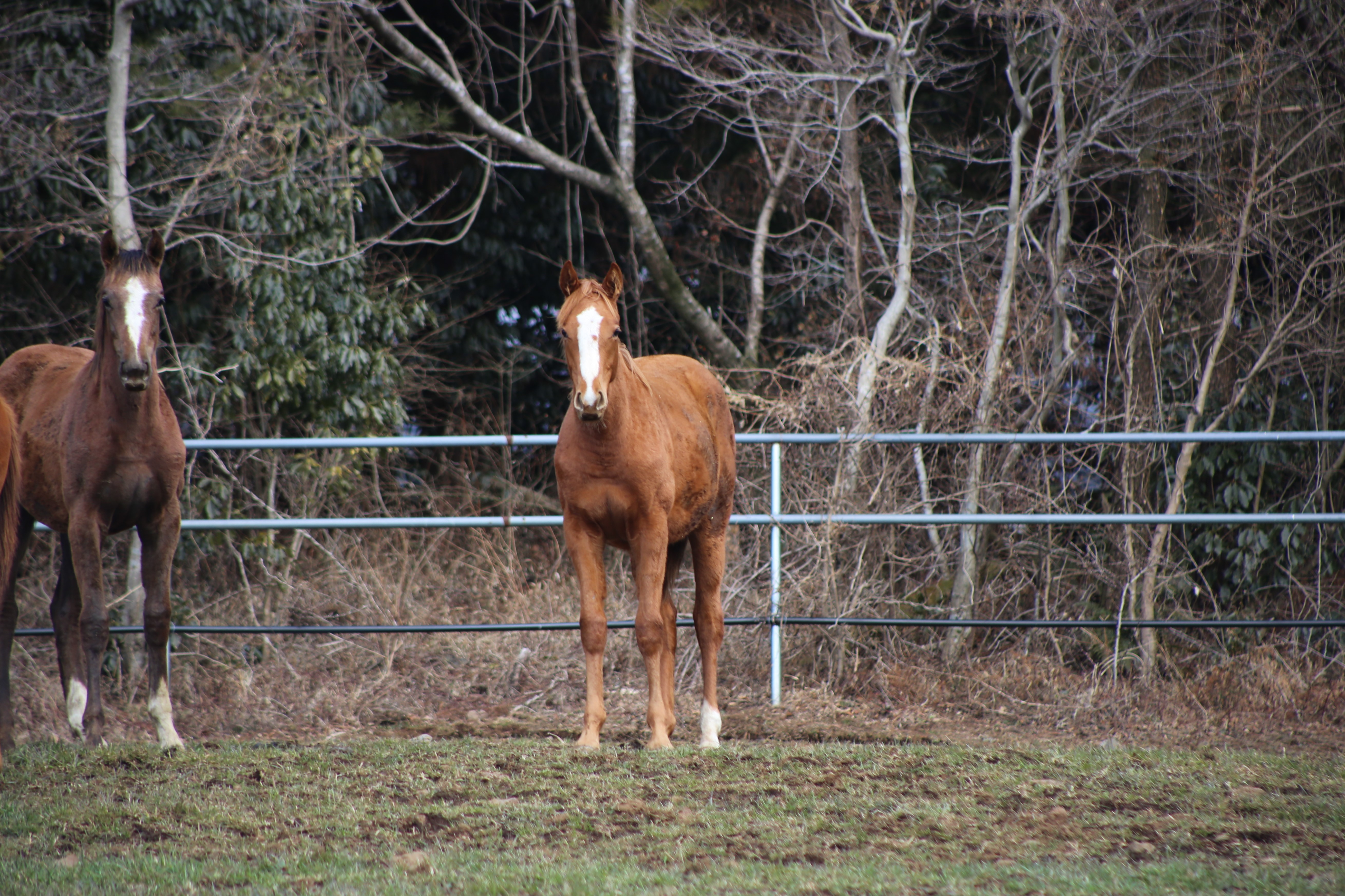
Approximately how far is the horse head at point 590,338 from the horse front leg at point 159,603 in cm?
211

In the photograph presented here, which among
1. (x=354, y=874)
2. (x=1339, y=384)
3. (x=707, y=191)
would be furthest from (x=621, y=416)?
(x=707, y=191)

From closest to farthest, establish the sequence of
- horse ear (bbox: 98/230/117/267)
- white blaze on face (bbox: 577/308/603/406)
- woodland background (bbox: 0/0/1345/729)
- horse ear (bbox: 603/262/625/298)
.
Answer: white blaze on face (bbox: 577/308/603/406)
horse ear (bbox: 603/262/625/298)
horse ear (bbox: 98/230/117/267)
woodland background (bbox: 0/0/1345/729)

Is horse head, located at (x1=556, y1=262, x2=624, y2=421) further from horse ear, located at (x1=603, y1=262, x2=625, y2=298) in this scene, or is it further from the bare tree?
the bare tree

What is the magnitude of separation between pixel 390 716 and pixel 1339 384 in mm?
7041

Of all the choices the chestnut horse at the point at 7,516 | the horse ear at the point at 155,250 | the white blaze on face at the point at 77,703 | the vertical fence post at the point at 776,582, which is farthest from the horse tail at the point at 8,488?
the vertical fence post at the point at 776,582

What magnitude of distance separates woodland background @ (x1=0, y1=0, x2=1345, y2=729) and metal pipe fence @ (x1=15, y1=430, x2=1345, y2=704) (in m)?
0.56

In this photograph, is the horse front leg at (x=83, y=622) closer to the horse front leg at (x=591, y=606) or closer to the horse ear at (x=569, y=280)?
the horse front leg at (x=591, y=606)

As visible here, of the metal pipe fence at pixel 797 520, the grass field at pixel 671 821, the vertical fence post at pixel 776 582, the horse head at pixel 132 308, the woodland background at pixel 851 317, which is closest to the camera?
the grass field at pixel 671 821

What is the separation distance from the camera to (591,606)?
4945 mm

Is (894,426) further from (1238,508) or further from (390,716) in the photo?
(390,716)

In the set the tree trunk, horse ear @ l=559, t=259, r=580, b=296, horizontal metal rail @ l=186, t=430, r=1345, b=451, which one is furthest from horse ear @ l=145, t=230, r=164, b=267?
the tree trunk

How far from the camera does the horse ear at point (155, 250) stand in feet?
16.6

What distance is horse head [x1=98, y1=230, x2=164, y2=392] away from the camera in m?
4.77

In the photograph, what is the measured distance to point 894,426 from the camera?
304 inches
